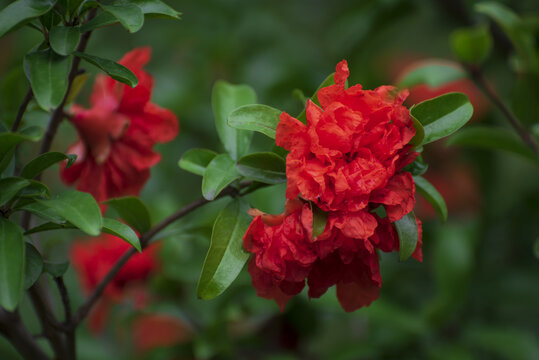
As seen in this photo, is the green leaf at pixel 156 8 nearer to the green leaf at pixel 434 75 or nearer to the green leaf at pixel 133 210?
the green leaf at pixel 133 210

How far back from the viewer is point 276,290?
527 mm

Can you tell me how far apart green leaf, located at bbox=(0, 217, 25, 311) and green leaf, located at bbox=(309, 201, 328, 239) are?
0.72 feet

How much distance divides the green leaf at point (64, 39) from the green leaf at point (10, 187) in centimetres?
11

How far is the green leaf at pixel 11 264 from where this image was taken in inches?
16.6

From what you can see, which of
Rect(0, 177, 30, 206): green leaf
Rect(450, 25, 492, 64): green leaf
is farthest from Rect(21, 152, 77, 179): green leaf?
Rect(450, 25, 492, 64): green leaf

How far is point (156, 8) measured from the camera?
0.52m

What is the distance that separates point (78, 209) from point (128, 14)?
0.54 feet

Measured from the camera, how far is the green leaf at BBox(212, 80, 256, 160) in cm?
58

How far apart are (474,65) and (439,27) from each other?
37cm

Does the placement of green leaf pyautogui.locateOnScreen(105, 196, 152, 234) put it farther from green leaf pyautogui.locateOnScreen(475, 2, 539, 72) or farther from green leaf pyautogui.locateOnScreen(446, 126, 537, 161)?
green leaf pyautogui.locateOnScreen(475, 2, 539, 72)

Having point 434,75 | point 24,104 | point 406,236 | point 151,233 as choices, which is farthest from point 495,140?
point 24,104

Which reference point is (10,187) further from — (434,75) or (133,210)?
(434,75)

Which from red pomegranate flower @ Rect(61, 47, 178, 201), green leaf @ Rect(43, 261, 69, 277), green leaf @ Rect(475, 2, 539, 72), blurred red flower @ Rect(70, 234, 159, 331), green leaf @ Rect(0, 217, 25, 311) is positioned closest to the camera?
green leaf @ Rect(0, 217, 25, 311)

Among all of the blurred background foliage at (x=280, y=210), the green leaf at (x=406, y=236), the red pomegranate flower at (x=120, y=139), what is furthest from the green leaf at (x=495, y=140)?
the red pomegranate flower at (x=120, y=139)
